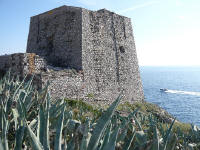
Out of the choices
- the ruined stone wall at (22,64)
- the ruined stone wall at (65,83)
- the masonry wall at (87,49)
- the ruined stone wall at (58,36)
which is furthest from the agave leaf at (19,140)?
the ruined stone wall at (58,36)

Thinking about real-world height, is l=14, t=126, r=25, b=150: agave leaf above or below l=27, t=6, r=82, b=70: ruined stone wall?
below

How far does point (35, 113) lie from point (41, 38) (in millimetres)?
9382

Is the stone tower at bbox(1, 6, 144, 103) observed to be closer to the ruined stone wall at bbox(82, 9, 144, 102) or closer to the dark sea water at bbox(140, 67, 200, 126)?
the ruined stone wall at bbox(82, 9, 144, 102)

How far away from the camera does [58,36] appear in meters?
10.9

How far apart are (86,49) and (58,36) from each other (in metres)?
1.76

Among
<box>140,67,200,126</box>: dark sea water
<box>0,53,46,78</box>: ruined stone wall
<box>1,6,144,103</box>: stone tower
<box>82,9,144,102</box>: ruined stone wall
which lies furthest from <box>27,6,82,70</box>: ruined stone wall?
<box>140,67,200,126</box>: dark sea water

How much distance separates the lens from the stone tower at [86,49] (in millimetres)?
9922

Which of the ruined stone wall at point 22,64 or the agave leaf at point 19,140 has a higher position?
the ruined stone wall at point 22,64

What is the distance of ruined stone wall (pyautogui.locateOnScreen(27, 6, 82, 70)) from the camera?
10.2 meters

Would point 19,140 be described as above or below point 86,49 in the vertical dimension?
below

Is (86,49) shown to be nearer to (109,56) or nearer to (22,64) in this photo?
(109,56)

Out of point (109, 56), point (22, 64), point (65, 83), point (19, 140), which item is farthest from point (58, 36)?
point (19, 140)

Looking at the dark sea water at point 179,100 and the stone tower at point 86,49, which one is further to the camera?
the dark sea water at point 179,100

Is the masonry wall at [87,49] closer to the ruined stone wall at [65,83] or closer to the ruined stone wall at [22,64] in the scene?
the ruined stone wall at [65,83]
